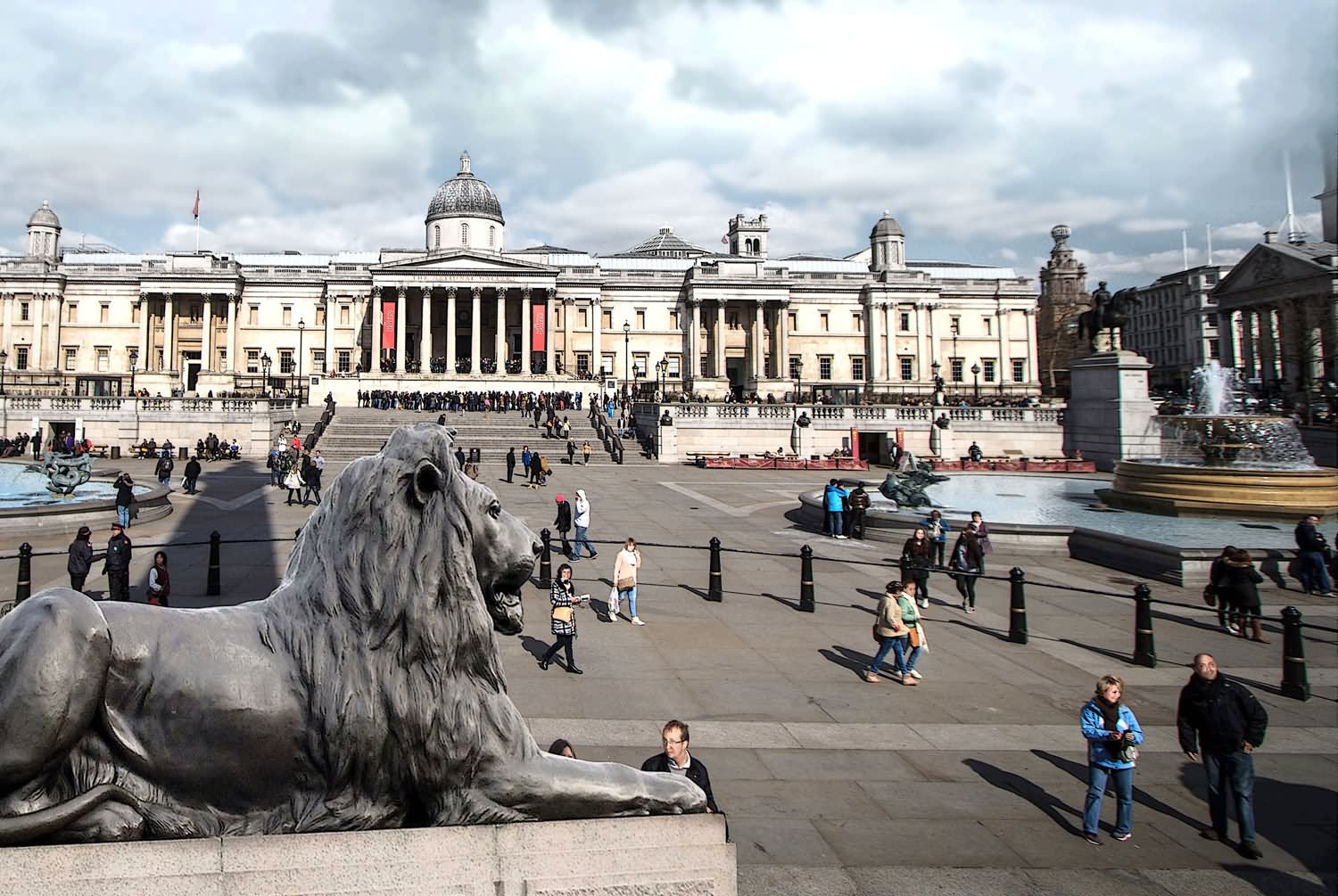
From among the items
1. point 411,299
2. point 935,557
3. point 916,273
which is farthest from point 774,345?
point 935,557

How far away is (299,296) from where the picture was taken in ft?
260

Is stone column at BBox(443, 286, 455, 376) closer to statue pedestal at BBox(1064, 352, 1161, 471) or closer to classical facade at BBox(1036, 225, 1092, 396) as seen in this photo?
statue pedestal at BBox(1064, 352, 1161, 471)

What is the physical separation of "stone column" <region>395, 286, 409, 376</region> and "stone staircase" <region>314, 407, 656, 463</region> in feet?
56.0

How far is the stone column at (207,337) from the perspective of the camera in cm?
7619

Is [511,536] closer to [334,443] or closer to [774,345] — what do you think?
[334,443]

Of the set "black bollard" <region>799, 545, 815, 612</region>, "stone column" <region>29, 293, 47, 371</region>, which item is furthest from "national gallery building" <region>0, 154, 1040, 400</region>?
"black bollard" <region>799, 545, 815, 612</region>

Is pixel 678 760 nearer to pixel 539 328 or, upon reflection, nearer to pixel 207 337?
pixel 539 328

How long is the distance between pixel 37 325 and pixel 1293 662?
98181mm

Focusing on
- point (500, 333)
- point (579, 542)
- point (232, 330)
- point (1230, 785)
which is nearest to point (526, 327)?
point (500, 333)

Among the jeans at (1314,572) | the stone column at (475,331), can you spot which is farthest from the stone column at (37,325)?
the jeans at (1314,572)

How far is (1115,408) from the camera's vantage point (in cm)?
3797

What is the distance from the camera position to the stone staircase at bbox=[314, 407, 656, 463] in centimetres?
4006

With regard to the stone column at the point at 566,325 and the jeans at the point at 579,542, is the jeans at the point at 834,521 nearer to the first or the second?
the jeans at the point at 579,542

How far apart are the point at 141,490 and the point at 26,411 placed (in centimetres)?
A: 2781
